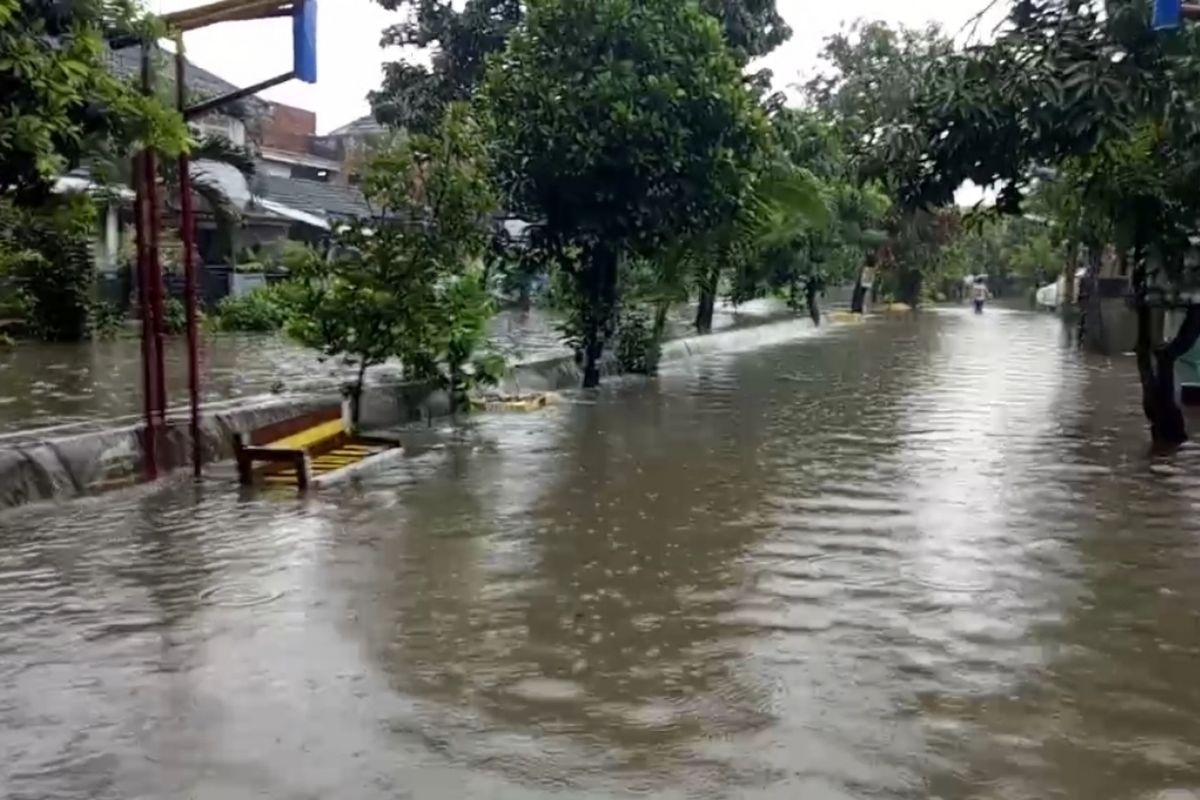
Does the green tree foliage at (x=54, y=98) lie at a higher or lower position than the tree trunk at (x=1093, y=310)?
higher

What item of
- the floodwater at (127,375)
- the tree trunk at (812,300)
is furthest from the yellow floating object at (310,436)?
the tree trunk at (812,300)

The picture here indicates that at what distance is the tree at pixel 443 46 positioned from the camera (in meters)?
27.4

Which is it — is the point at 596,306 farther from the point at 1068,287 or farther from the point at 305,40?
the point at 1068,287

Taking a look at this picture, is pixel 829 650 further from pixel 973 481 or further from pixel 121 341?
pixel 121 341

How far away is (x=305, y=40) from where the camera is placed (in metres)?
9.66

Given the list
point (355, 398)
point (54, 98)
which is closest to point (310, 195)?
point (355, 398)

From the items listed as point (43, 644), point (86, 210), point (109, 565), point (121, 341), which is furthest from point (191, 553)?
point (121, 341)

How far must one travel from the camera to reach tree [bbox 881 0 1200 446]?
8805mm

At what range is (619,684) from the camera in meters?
5.39

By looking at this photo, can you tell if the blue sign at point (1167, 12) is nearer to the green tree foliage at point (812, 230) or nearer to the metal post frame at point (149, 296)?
the metal post frame at point (149, 296)

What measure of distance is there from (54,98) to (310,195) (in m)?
31.9

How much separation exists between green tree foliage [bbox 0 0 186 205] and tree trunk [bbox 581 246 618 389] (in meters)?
11.2

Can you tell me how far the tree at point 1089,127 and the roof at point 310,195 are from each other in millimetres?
23907

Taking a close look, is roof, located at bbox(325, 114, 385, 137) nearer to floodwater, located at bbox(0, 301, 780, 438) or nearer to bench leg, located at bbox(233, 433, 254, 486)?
floodwater, located at bbox(0, 301, 780, 438)
